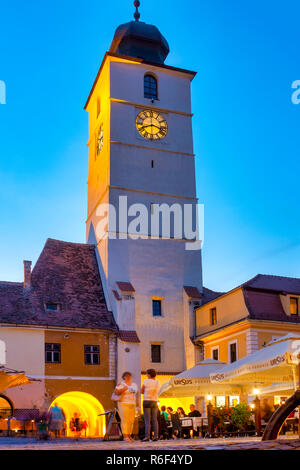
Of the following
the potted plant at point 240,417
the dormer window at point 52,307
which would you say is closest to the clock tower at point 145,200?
the dormer window at point 52,307

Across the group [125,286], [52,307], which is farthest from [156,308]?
[52,307]

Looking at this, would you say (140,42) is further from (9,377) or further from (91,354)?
(9,377)

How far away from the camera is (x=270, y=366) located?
17.2 meters

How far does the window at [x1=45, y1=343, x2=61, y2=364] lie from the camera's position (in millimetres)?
33500

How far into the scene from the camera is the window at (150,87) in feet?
143

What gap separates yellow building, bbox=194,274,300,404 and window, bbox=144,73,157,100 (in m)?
15.8

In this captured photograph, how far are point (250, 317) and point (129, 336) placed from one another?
26.0 feet

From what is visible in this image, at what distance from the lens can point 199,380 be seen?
23344mm

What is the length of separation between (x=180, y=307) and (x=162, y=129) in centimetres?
1237

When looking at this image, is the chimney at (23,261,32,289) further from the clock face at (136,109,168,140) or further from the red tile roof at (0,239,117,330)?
the clock face at (136,109,168,140)

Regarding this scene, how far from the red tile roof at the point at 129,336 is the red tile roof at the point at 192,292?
15.0 ft

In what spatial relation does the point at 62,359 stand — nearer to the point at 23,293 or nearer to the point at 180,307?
the point at 23,293

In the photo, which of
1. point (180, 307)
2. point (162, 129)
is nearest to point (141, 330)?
point (180, 307)

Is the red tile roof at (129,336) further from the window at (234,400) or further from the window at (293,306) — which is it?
the window at (293,306)
